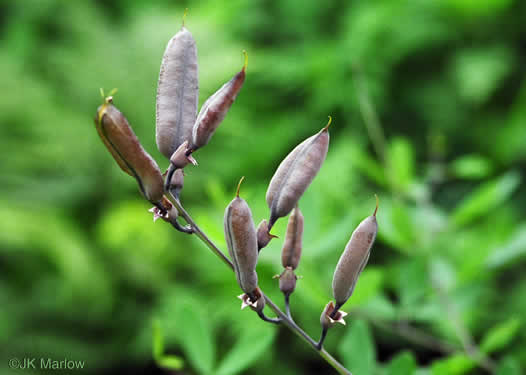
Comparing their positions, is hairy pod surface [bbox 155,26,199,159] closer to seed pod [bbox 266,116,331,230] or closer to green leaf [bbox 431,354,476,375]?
seed pod [bbox 266,116,331,230]

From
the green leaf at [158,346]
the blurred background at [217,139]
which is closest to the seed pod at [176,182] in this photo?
the green leaf at [158,346]

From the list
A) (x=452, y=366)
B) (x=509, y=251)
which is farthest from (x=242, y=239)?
(x=509, y=251)

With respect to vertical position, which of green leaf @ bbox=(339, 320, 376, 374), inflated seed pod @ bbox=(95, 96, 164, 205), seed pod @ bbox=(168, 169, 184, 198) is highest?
inflated seed pod @ bbox=(95, 96, 164, 205)

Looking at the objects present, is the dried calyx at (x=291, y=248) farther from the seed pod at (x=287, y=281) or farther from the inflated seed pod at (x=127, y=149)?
the inflated seed pod at (x=127, y=149)

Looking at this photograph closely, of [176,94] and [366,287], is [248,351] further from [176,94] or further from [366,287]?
[176,94]

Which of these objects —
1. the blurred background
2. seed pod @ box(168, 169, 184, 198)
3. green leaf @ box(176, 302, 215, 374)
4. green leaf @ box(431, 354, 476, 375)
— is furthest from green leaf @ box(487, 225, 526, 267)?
the blurred background

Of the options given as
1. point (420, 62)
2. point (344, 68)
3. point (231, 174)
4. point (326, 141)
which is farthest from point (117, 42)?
point (326, 141)

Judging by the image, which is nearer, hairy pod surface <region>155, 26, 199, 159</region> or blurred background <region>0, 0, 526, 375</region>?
hairy pod surface <region>155, 26, 199, 159</region>
